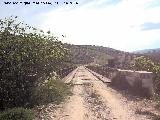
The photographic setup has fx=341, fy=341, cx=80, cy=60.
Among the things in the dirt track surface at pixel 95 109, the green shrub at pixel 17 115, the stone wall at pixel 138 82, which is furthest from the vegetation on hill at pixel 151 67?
the green shrub at pixel 17 115

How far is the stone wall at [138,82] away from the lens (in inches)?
865

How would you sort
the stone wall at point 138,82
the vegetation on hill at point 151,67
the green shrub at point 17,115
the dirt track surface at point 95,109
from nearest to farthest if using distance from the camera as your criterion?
the green shrub at point 17,115 → the dirt track surface at point 95,109 → the stone wall at point 138,82 → the vegetation on hill at point 151,67

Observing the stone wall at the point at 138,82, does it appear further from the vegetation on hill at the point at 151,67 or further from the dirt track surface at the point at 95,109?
the vegetation on hill at the point at 151,67

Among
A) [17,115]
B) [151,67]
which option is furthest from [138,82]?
[17,115]

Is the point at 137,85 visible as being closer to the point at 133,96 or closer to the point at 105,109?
the point at 133,96

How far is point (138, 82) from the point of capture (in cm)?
2309

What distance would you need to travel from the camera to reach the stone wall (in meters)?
22.0

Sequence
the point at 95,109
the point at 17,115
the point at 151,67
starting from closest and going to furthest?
1. the point at 17,115
2. the point at 95,109
3. the point at 151,67

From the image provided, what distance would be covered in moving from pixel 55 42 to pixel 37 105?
4547 mm

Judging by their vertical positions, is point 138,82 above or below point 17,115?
above

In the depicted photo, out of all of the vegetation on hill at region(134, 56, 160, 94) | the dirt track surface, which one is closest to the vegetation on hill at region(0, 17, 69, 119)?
the dirt track surface

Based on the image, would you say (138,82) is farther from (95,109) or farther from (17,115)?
(17,115)

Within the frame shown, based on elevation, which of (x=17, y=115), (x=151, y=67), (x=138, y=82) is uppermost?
(x=151, y=67)

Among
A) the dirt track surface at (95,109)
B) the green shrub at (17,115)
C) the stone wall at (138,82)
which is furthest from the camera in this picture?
the stone wall at (138,82)
